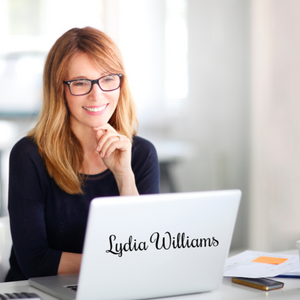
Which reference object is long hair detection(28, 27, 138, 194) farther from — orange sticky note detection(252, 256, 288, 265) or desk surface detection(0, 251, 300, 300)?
orange sticky note detection(252, 256, 288, 265)

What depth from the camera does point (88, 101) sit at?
55.7 inches

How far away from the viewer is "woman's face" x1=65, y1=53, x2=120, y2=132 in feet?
4.58

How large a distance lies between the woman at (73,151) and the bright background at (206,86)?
5.30 feet

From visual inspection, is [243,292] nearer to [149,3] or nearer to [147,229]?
[147,229]

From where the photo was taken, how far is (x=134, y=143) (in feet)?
5.14

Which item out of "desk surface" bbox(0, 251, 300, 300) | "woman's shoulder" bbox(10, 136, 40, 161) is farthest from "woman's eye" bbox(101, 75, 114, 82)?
"desk surface" bbox(0, 251, 300, 300)

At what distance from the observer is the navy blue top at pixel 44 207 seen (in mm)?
1219

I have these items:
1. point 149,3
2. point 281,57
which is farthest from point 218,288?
point 149,3

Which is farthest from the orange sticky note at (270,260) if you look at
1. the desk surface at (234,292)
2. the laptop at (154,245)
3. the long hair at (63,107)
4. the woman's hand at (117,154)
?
the long hair at (63,107)

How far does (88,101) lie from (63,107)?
0.28 ft

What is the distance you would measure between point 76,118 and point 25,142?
0.19 m

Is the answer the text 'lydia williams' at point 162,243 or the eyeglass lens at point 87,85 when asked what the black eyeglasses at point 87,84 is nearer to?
the eyeglass lens at point 87,85

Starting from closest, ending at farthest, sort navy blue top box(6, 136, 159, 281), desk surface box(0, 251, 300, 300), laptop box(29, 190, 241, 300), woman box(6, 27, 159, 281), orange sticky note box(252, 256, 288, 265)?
laptop box(29, 190, 241, 300), desk surface box(0, 251, 300, 300), orange sticky note box(252, 256, 288, 265), navy blue top box(6, 136, 159, 281), woman box(6, 27, 159, 281)

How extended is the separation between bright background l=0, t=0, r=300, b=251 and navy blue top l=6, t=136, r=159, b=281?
165cm
